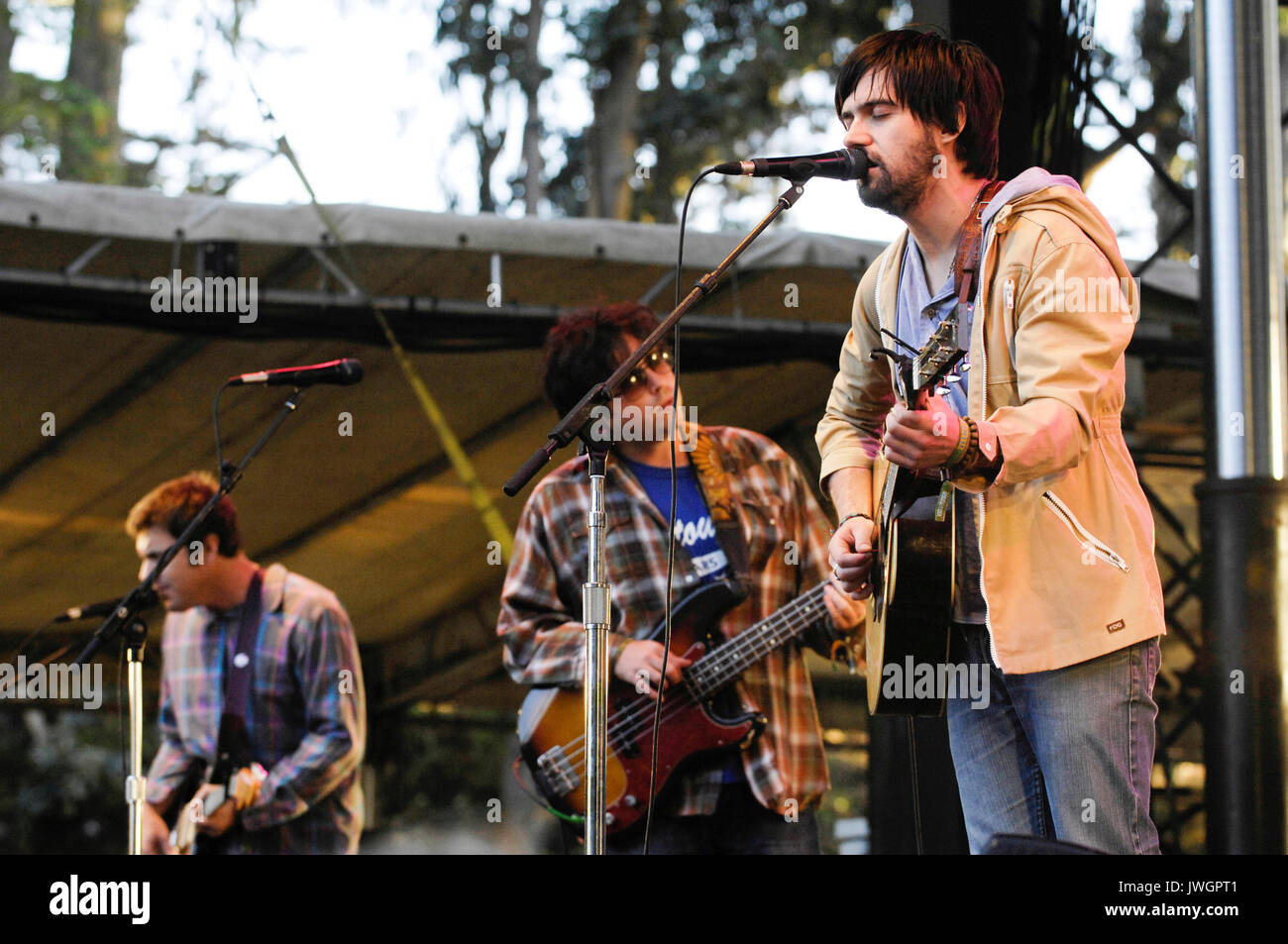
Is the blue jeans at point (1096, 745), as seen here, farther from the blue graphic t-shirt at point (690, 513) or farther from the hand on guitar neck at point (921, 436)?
the blue graphic t-shirt at point (690, 513)

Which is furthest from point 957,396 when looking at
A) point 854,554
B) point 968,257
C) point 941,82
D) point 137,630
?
point 137,630

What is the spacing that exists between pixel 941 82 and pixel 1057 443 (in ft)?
2.65

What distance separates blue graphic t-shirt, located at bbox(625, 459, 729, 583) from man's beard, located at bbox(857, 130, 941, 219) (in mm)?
1165

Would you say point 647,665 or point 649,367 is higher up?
point 649,367

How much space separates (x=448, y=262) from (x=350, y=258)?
1.15ft

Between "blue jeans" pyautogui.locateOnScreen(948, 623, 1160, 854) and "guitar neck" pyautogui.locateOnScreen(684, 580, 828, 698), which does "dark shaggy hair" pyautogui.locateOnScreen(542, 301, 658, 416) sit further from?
"blue jeans" pyautogui.locateOnScreen(948, 623, 1160, 854)

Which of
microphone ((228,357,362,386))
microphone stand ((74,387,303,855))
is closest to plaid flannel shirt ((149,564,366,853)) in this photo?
microphone stand ((74,387,303,855))

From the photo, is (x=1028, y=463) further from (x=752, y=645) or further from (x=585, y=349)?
(x=585, y=349)

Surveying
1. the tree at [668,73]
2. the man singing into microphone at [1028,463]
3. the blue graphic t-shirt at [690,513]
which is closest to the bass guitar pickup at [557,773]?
the blue graphic t-shirt at [690,513]

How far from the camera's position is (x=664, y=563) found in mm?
3656
